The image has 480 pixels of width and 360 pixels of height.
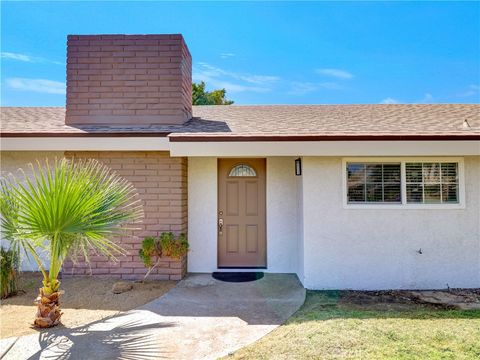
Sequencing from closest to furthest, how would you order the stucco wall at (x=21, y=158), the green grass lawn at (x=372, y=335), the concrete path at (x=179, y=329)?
the green grass lawn at (x=372, y=335) < the concrete path at (x=179, y=329) < the stucco wall at (x=21, y=158)

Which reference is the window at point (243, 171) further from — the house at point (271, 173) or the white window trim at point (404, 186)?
the white window trim at point (404, 186)

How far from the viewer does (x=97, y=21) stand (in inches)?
382

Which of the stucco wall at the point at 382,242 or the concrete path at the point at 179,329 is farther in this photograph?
the stucco wall at the point at 382,242

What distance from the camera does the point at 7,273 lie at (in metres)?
5.95

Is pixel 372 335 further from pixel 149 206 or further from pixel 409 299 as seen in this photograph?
pixel 149 206

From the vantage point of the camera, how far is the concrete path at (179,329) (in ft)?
12.8

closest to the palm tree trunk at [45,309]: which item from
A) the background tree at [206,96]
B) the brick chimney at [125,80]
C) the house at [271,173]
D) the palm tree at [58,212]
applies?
the palm tree at [58,212]

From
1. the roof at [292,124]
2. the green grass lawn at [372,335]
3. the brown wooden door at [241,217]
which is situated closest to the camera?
the green grass lawn at [372,335]

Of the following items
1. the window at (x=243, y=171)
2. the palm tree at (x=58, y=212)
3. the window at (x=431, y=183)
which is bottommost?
the palm tree at (x=58, y=212)

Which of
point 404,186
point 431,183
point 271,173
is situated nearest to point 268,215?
point 271,173

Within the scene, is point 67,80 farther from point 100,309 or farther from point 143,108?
point 100,309

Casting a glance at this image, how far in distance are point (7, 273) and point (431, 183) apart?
28.8 feet

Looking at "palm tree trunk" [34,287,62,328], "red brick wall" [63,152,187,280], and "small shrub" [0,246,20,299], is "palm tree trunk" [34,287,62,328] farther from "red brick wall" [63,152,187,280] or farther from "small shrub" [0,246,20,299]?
"red brick wall" [63,152,187,280]

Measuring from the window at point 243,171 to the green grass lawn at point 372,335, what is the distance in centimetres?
369
